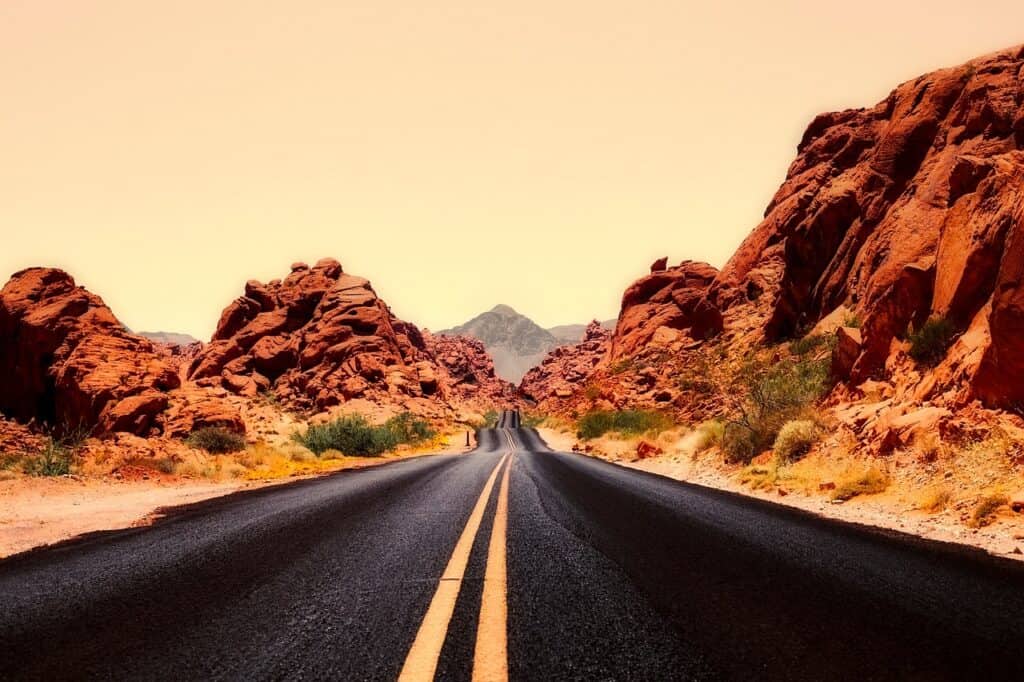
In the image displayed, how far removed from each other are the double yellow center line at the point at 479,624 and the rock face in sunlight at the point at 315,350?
53392 mm

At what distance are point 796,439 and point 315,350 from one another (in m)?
55.6

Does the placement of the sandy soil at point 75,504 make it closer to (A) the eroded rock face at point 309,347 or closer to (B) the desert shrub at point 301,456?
(B) the desert shrub at point 301,456

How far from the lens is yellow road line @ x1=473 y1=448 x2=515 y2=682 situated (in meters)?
2.34

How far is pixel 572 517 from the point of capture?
6660mm

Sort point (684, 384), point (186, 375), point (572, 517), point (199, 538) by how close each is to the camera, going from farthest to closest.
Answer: point (186, 375)
point (684, 384)
point (572, 517)
point (199, 538)

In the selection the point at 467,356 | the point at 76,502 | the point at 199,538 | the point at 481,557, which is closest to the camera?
the point at 481,557

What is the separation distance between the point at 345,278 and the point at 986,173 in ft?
220

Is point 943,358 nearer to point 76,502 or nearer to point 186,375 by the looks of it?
point 76,502

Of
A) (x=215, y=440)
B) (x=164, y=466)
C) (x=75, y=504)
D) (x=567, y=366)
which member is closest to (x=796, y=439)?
(x=75, y=504)

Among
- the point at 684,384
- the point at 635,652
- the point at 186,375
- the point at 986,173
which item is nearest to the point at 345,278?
the point at 186,375

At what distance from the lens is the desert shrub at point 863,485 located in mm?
8812

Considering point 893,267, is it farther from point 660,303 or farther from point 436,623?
point 660,303

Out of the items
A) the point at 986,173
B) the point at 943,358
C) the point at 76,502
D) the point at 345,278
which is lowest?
the point at 76,502

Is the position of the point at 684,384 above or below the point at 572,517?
above
